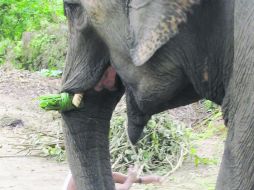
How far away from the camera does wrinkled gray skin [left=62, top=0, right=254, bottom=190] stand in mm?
1914

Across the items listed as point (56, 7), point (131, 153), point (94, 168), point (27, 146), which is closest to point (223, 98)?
point (94, 168)

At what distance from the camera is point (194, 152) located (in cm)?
570

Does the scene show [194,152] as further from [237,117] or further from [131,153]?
[237,117]

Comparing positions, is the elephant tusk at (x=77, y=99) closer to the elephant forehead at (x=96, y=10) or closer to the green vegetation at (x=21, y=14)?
the elephant forehead at (x=96, y=10)

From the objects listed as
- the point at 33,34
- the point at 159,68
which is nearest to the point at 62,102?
the point at 159,68

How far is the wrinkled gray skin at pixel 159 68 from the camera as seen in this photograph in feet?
6.28

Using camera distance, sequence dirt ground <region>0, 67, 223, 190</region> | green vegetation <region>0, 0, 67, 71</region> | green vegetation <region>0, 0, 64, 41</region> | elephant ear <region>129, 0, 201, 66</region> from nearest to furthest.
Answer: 1. elephant ear <region>129, 0, 201, 66</region>
2. dirt ground <region>0, 67, 223, 190</region>
3. green vegetation <region>0, 0, 67, 71</region>
4. green vegetation <region>0, 0, 64, 41</region>

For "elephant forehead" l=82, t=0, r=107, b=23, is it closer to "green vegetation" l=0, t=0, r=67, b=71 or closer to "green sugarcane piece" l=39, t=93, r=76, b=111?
"green sugarcane piece" l=39, t=93, r=76, b=111

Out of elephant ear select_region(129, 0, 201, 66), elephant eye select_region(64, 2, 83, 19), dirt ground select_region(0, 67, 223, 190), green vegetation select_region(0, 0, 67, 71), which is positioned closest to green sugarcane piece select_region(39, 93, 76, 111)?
elephant eye select_region(64, 2, 83, 19)

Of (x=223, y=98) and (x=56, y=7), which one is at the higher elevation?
(x=223, y=98)

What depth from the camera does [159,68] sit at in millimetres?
2248

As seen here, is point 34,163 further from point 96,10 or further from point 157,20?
point 157,20

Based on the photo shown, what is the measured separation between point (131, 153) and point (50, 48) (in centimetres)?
514

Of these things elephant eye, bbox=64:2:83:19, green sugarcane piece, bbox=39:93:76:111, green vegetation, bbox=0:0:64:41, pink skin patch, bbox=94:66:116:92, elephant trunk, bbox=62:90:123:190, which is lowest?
green vegetation, bbox=0:0:64:41
